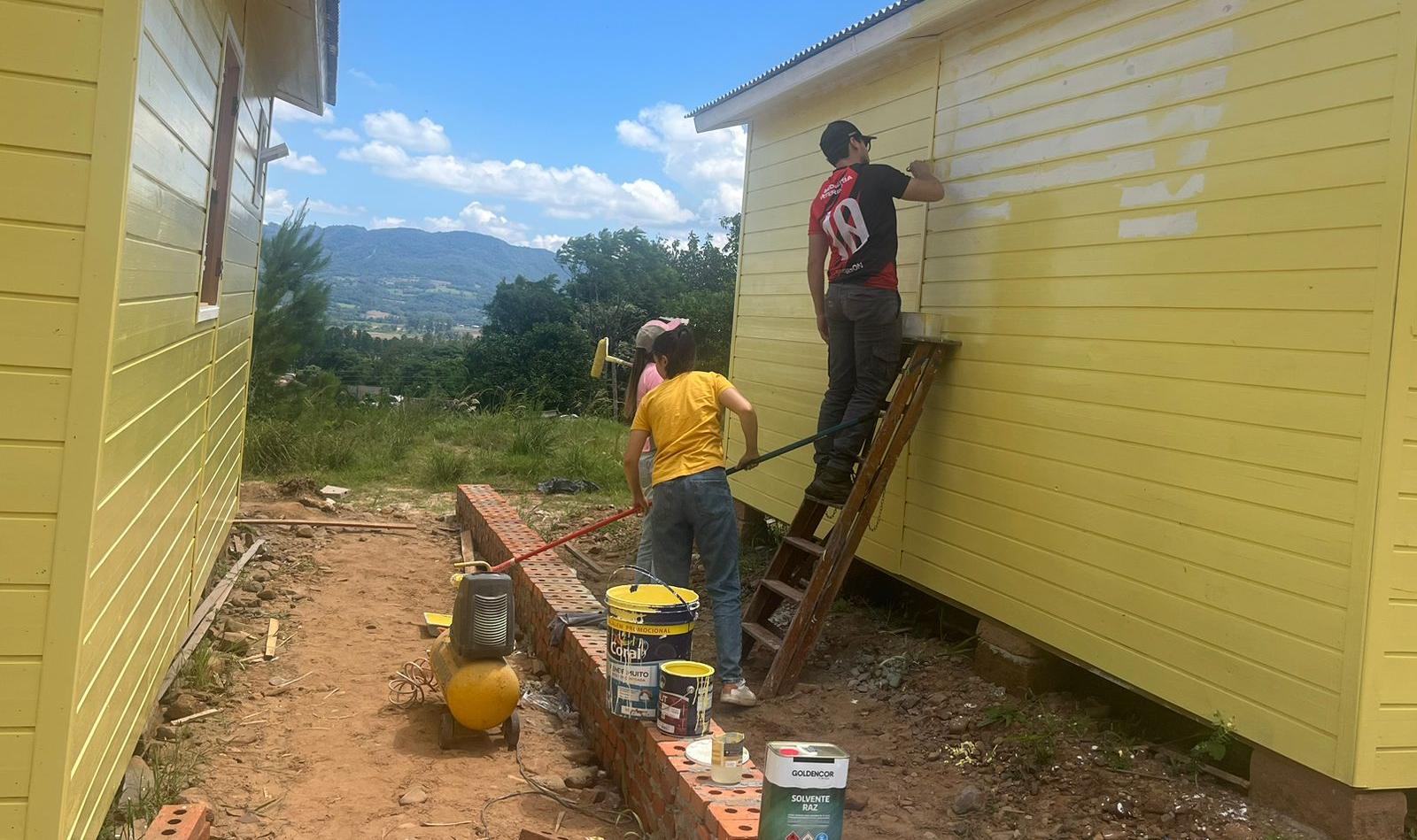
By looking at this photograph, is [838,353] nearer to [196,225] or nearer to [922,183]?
[922,183]

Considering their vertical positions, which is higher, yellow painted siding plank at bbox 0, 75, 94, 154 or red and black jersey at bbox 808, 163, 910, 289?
red and black jersey at bbox 808, 163, 910, 289

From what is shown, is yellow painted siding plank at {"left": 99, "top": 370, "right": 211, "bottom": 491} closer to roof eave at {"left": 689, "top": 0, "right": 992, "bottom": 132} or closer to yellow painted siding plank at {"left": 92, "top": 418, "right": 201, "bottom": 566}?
yellow painted siding plank at {"left": 92, "top": 418, "right": 201, "bottom": 566}

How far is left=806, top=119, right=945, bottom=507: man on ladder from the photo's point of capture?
5.96 m

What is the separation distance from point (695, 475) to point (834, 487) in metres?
1.23

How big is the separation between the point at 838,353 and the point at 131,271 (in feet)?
13.7

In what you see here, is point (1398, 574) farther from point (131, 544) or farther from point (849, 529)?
point (131, 544)

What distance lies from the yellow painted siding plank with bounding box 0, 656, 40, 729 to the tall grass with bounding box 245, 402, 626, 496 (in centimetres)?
892

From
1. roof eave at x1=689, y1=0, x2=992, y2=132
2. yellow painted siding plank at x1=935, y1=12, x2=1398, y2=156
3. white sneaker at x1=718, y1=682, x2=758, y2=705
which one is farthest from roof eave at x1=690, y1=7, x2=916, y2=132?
white sneaker at x1=718, y1=682, x2=758, y2=705

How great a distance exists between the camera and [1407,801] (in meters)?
3.95

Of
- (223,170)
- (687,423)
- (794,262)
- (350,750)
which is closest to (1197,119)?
(687,423)

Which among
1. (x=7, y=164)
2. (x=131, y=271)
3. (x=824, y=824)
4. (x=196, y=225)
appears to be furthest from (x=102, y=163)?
(x=824, y=824)

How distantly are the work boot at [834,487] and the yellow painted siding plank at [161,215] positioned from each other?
3.55 metres

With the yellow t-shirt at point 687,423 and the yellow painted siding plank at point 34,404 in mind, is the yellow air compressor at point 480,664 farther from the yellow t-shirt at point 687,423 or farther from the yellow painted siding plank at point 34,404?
the yellow painted siding plank at point 34,404

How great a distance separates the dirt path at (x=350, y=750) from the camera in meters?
4.08
